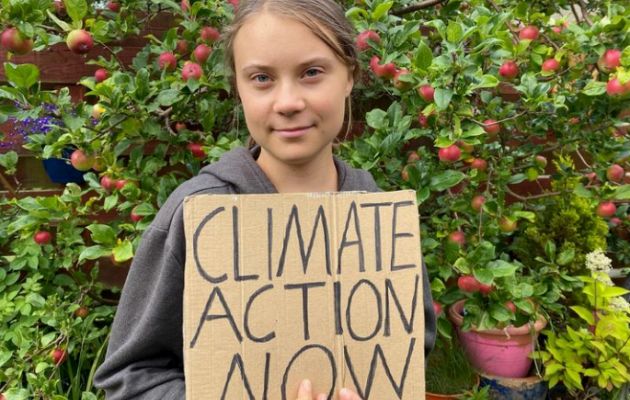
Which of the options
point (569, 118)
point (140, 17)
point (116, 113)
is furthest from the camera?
point (140, 17)

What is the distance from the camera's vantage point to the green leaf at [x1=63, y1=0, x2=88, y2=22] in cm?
128

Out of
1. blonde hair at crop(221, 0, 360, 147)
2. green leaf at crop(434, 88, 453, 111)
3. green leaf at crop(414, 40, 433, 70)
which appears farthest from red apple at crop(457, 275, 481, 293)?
blonde hair at crop(221, 0, 360, 147)

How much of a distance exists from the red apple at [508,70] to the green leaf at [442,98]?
33 centimetres

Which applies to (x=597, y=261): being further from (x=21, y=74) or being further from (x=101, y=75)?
(x=21, y=74)

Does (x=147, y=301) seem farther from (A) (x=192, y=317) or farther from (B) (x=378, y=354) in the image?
(B) (x=378, y=354)

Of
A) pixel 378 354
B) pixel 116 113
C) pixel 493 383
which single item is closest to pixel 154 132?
pixel 116 113

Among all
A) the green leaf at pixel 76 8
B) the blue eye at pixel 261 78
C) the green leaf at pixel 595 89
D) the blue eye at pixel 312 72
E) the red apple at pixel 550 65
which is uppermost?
the green leaf at pixel 76 8

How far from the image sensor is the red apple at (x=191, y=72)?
54.1 inches

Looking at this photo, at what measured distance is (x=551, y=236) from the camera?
1984mm

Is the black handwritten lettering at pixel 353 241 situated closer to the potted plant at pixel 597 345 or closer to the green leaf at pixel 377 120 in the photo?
the green leaf at pixel 377 120

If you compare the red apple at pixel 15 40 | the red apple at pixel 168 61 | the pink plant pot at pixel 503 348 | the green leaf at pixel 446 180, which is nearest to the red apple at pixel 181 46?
Result: the red apple at pixel 168 61

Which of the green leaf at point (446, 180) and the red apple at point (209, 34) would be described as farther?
the red apple at point (209, 34)

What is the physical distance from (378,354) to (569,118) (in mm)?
1197

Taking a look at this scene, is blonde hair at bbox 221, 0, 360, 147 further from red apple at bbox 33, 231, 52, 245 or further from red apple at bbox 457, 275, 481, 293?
red apple at bbox 33, 231, 52, 245
